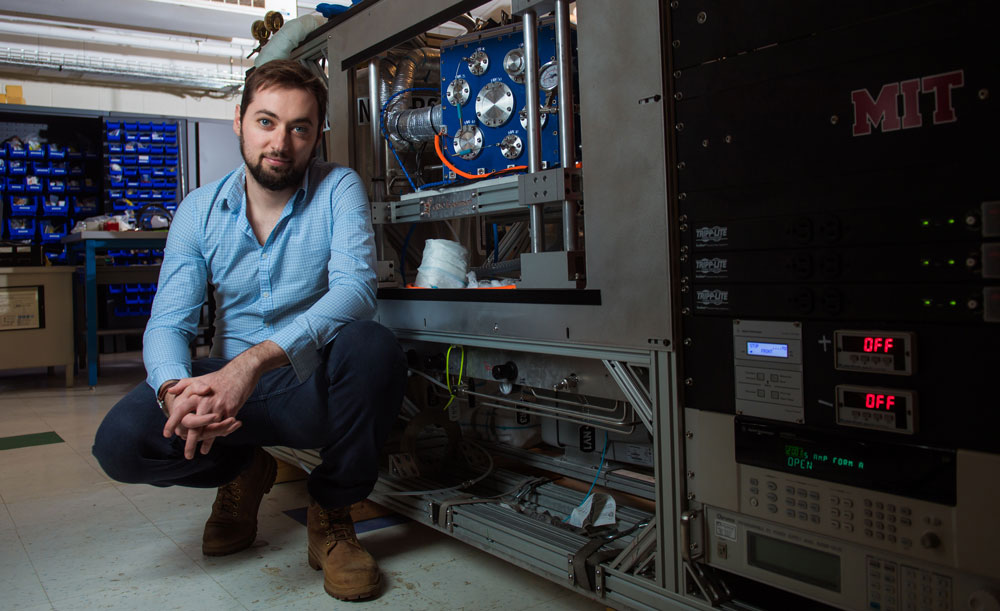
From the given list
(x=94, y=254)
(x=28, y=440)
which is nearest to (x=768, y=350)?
(x=28, y=440)

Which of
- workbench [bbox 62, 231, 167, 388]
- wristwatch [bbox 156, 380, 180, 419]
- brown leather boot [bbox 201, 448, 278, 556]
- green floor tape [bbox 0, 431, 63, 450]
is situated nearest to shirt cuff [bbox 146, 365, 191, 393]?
wristwatch [bbox 156, 380, 180, 419]

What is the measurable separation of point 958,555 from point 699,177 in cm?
58

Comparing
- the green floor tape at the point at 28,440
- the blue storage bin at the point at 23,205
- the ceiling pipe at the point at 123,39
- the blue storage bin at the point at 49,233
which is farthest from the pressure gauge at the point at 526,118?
the ceiling pipe at the point at 123,39

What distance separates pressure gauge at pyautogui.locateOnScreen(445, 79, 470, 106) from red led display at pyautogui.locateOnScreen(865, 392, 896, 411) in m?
1.14

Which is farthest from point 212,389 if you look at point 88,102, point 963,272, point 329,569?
point 88,102

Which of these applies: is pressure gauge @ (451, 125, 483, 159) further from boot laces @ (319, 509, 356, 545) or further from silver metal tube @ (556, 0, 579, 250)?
boot laces @ (319, 509, 356, 545)

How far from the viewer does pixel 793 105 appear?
3.21ft

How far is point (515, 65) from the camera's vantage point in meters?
1.61

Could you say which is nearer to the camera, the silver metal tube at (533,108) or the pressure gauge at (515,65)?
the silver metal tube at (533,108)

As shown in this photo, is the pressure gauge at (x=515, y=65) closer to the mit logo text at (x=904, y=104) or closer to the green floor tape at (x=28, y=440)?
the mit logo text at (x=904, y=104)

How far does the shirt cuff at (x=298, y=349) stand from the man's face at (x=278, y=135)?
1.27 feet

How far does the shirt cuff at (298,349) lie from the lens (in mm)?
1353

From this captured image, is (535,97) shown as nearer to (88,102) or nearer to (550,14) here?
(550,14)

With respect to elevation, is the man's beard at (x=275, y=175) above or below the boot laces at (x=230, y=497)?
above
